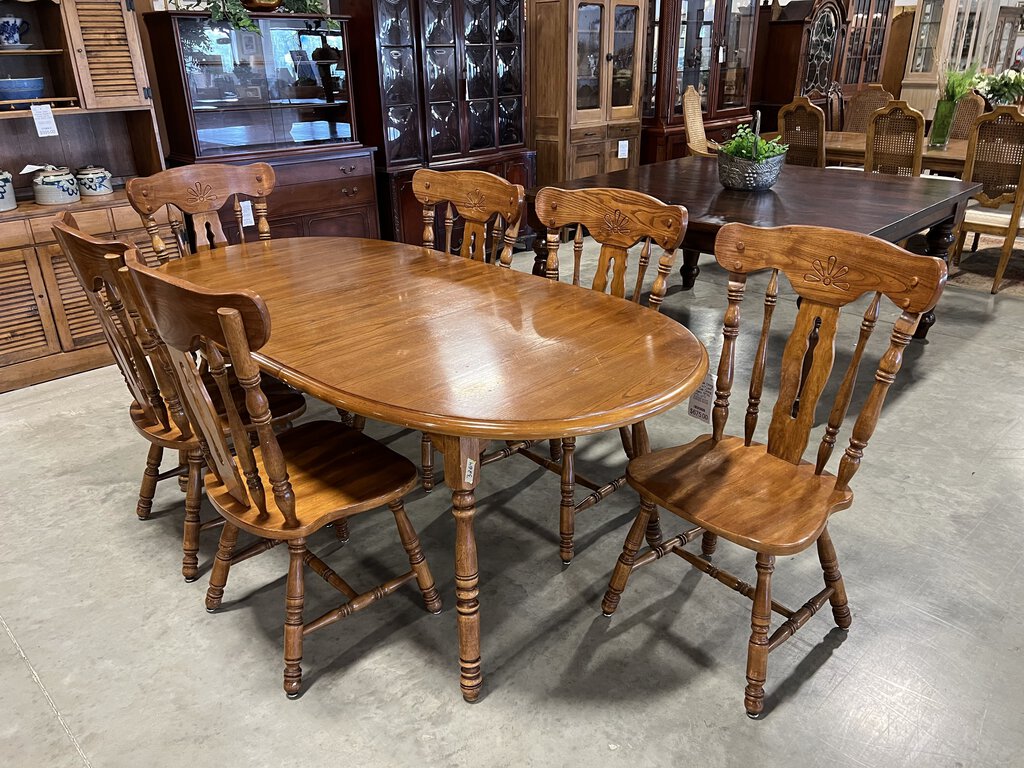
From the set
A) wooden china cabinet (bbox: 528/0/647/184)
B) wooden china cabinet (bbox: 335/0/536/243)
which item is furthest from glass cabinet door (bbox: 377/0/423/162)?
wooden china cabinet (bbox: 528/0/647/184)

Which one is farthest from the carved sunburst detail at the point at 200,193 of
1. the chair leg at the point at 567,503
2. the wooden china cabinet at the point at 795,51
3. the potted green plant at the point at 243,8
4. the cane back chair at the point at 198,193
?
the wooden china cabinet at the point at 795,51

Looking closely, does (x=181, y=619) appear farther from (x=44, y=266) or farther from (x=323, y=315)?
(x=44, y=266)

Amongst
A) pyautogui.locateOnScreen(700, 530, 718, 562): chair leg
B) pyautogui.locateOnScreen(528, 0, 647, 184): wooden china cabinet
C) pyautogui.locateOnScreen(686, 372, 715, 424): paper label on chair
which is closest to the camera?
pyautogui.locateOnScreen(686, 372, 715, 424): paper label on chair

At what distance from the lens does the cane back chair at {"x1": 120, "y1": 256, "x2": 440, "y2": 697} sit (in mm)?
1316

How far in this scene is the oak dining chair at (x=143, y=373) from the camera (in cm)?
169

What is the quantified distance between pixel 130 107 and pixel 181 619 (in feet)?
8.06

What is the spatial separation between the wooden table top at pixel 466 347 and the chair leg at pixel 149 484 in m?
0.56

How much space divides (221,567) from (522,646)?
79 centimetres

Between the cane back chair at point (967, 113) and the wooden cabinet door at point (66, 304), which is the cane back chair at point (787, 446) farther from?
the cane back chair at point (967, 113)

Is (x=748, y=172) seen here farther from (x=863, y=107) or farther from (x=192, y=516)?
(x=863, y=107)

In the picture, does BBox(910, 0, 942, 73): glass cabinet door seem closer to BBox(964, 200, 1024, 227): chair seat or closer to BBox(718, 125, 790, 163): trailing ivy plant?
BBox(964, 200, 1024, 227): chair seat

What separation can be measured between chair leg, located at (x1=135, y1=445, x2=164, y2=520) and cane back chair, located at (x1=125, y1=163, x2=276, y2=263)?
0.71 m

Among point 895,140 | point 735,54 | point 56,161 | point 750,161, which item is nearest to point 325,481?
point 750,161

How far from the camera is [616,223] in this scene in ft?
6.85
